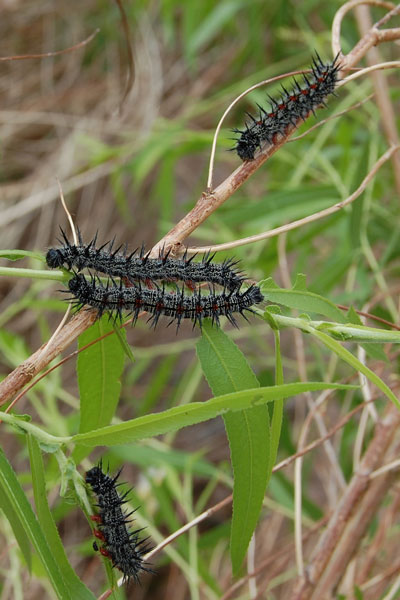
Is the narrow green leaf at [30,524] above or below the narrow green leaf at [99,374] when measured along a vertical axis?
below

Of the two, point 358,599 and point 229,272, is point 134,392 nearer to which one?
point 358,599

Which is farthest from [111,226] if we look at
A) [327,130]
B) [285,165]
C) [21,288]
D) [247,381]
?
[247,381]

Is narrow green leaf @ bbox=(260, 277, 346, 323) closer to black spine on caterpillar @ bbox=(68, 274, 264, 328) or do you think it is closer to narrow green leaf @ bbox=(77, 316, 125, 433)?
black spine on caterpillar @ bbox=(68, 274, 264, 328)

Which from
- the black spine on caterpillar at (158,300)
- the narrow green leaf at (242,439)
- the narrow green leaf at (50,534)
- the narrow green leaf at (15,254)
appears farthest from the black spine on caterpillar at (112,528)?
the narrow green leaf at (15,254)

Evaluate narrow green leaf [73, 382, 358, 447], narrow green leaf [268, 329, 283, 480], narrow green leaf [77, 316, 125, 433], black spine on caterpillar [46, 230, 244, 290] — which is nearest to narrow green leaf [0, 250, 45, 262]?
black spine on caterpillar [46, 230, 244, 290]

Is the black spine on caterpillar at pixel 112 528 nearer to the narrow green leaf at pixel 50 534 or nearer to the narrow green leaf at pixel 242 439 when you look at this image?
the narrow green leaf at pixel 50 534

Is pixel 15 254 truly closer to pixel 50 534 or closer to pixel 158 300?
pixel 158 300
